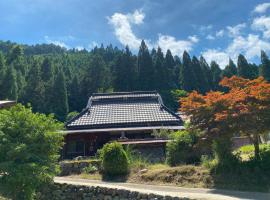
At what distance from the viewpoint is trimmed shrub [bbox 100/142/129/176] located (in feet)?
54.5

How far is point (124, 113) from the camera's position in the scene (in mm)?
28922

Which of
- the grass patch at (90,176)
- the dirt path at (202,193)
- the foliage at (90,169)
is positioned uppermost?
the foliage at (90,169)

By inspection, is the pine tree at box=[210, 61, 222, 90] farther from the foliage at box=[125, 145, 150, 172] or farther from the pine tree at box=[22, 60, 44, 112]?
the foliage at box=[125, 145, 150, 172]

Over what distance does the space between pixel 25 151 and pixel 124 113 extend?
53.6 feet

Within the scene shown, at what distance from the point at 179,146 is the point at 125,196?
5162 mm

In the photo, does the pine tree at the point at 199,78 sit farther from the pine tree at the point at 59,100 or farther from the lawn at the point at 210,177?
the lawn at the point at 210,177

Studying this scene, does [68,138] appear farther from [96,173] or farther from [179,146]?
[179,146]

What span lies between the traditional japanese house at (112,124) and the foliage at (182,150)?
7.53 meters

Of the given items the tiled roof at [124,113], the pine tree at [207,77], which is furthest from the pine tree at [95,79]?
the tiled roof at [124,113]

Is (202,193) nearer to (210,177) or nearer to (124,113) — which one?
(210,177)

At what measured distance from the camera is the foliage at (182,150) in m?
17.0

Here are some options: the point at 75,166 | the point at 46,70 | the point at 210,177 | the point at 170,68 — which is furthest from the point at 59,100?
the point at 210,177

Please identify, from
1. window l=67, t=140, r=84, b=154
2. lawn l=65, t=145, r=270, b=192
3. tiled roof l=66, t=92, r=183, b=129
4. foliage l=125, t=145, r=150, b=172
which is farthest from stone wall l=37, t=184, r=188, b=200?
tiled roof l=66, t=92, r=183, b=129

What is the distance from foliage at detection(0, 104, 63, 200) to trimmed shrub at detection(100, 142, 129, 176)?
3.21m
